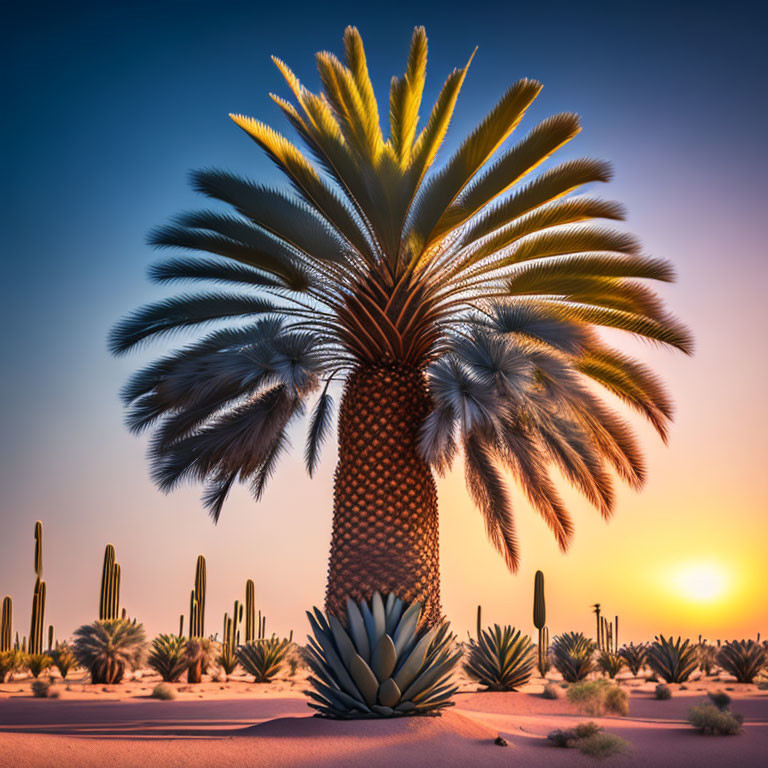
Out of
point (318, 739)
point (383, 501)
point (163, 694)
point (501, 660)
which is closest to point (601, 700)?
point (501, 660)

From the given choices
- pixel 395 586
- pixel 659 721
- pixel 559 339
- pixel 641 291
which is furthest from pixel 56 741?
pixel 641 291

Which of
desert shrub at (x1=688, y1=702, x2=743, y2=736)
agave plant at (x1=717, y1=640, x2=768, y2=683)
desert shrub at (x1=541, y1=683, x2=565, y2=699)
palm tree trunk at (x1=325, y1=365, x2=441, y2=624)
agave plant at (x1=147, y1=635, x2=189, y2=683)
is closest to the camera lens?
desert shrub at (x1=688, y1=702, x2=743, y2=736)

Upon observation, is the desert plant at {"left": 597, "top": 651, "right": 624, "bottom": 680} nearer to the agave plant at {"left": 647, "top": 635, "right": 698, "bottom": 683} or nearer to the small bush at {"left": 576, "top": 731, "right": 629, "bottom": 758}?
the agave plant at {"left": 647, "top": 635, "right": 698, "bottom": 683}

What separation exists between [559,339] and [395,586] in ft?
13.9

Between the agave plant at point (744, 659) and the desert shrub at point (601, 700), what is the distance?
9134mm

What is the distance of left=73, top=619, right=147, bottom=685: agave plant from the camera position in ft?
72.1

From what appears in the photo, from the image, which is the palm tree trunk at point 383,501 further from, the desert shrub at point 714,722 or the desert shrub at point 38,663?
the desert shrub at point 38,663

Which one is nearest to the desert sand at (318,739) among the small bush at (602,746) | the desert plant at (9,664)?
the small bush at (602,746)

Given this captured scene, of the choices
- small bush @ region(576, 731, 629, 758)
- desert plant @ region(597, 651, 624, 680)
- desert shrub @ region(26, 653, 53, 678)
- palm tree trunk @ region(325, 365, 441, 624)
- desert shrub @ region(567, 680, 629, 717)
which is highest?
palm tree trunk @ region(325, 365, 441, 624)

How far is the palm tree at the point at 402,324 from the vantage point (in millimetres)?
12242

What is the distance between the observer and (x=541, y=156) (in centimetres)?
1280

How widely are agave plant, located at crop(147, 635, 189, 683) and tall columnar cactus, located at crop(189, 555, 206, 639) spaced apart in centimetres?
479

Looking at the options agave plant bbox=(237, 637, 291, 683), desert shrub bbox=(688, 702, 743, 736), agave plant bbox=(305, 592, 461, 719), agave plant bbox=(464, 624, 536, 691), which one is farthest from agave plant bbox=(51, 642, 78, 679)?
desert shrub bbox=(688, 702, 743, 736)

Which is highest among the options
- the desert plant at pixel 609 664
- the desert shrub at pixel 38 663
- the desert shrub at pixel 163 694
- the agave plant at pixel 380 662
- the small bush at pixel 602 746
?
the agave plant at pixel 380 662
